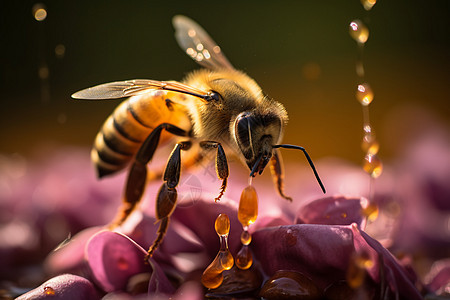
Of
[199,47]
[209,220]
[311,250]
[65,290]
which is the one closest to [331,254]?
[311,250]

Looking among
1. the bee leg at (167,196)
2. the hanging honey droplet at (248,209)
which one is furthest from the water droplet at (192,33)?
the hanging honey droplet at (248,209)

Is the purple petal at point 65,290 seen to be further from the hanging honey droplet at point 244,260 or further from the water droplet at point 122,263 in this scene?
the hanging honey droplet at point 244,260

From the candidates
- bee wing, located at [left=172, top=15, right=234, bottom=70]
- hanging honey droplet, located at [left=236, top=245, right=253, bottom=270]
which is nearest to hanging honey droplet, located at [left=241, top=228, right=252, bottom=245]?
hanging honey droplet, located at [left=236, top=245, right=253, bottom=270]

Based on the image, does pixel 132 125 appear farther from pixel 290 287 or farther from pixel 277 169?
pixel 290 287

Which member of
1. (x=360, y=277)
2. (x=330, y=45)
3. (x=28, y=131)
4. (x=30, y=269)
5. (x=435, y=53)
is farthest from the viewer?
(x=435, y=53)

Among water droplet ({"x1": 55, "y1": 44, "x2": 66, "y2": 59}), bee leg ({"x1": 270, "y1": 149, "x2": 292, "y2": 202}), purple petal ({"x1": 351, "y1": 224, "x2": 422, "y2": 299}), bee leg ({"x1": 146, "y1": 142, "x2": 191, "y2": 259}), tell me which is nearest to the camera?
purple petal ({"x1": 351, "y1": 224, "x2": 422, "y2": 299})

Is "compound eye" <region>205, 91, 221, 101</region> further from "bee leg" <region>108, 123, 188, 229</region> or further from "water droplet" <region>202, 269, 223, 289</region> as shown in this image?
"water droplet" <region>202, 269, 223, 289</region>

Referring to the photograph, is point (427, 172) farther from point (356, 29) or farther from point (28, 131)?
point (28, 131)

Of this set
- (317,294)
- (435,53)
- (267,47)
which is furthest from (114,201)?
(435,53)
